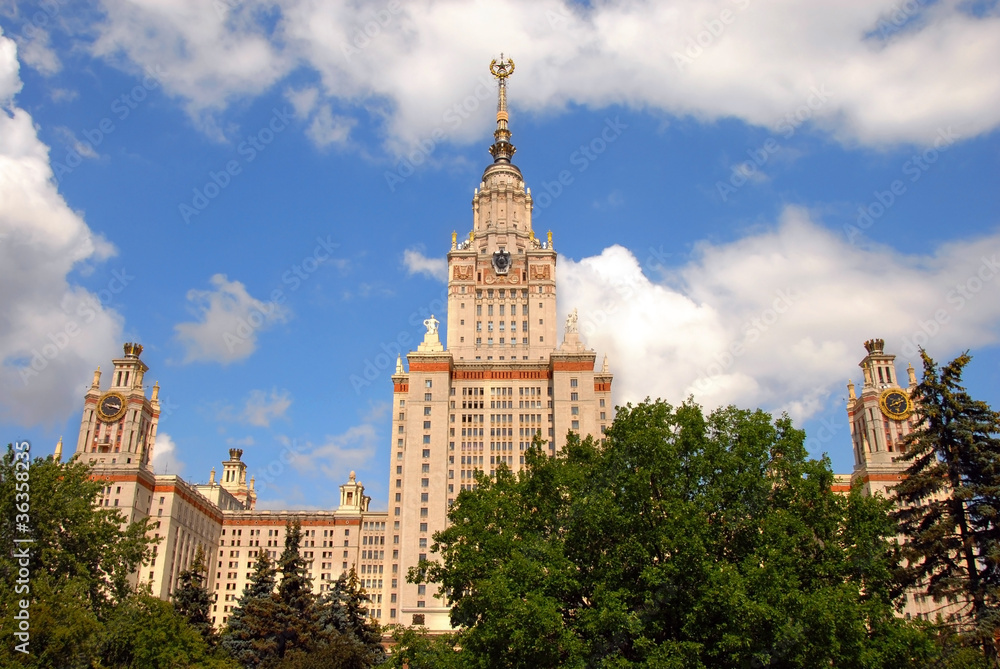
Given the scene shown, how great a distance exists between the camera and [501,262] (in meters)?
132

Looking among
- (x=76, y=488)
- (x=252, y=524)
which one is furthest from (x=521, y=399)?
(x=76, y=488)

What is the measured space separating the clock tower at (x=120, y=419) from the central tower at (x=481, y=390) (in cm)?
3995

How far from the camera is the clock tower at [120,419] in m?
125

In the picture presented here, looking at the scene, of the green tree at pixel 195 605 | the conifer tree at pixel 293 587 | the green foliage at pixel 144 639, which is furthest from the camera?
the conifer tree at pixel 293 587

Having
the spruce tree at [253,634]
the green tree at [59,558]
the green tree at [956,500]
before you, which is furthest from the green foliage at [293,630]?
the green tree at [956,500]

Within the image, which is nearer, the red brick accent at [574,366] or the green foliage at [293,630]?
the green foliage at [293,630]

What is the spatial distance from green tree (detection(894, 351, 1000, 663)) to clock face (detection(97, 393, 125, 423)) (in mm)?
117767

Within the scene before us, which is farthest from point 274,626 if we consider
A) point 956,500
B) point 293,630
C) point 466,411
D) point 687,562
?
point 466,411

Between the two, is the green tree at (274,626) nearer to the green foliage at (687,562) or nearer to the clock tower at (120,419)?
the green foliage at (687,562)

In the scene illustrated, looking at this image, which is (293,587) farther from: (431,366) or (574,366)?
(574,366)

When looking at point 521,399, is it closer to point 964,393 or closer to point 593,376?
point 593,376

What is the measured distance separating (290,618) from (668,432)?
123ft

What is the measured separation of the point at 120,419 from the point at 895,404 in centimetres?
11597

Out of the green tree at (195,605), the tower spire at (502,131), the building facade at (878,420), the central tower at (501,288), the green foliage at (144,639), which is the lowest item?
the green foliage at (144,639)
